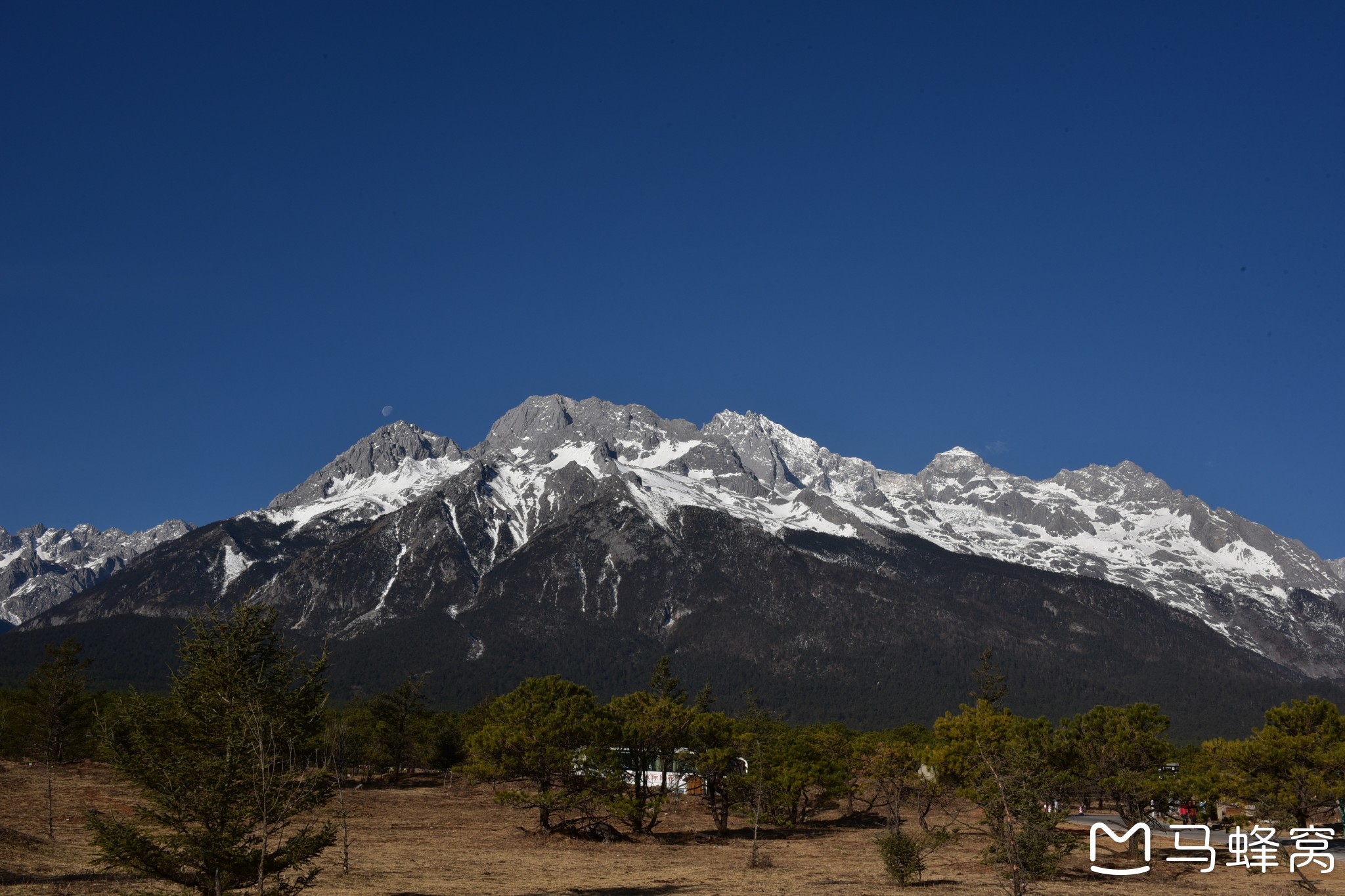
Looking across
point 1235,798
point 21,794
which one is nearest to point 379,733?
point 21,794

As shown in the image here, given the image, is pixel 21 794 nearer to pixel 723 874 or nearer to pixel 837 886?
pixel 723 874

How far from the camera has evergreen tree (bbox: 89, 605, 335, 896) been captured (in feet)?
75.1

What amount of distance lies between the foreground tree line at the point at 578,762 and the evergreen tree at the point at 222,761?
67 millimetres

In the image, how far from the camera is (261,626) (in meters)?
27.3

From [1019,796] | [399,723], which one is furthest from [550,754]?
[399,723]

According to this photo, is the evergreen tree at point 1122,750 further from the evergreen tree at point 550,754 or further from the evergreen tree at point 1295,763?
the evergreen tree at point 550,754

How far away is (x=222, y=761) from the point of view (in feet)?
77.5

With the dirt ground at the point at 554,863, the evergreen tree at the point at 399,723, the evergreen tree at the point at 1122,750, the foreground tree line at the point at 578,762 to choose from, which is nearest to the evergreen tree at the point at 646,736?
the foreground tree line at the point at 578,762

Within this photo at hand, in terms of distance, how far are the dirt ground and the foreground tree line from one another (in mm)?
2124

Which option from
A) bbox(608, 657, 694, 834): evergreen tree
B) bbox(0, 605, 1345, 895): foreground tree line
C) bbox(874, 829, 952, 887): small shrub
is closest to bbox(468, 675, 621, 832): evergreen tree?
bbox(0, 605, 1345, 895): foreground tree line

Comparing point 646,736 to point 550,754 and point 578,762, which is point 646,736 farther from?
point 550,754

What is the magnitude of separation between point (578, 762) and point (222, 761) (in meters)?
38.8

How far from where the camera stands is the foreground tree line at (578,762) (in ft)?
77.9

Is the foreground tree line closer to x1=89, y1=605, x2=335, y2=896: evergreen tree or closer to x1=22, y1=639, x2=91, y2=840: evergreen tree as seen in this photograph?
x1=89, y1=605, x2=335, y2=896: evergreen tree
